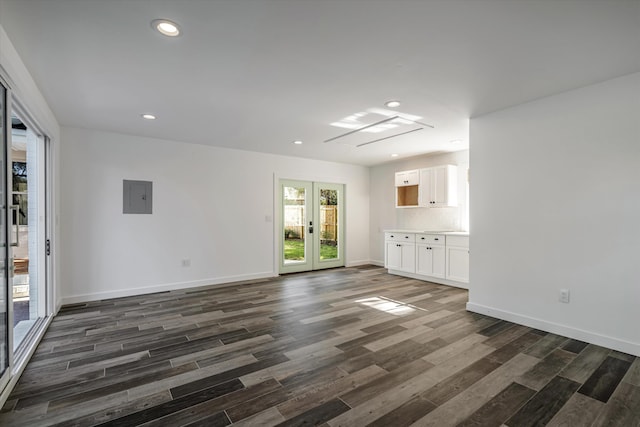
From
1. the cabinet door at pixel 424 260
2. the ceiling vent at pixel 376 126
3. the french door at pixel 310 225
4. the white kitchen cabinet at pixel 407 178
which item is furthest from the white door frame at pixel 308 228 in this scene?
the cabinet door at pixel 424 260

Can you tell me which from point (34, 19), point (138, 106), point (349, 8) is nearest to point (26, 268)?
point (138, 106)

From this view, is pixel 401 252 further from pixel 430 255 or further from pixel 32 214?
pixel 32 214

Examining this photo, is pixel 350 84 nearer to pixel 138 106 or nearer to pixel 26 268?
pixel 138 106

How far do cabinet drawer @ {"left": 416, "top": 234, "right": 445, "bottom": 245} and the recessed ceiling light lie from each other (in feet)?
16.3

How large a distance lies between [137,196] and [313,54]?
A: 12.8ft

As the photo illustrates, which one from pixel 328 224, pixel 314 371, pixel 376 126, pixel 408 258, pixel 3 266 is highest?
pixel 376 126

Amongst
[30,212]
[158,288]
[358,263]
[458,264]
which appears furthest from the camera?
[358,263]

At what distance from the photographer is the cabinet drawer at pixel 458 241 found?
5.23 meters

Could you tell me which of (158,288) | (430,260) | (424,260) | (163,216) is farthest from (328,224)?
(158,288)

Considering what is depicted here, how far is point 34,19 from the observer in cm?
202

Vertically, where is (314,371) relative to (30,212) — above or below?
below

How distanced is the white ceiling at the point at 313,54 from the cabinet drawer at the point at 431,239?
229 centimetres

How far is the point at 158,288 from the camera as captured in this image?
5.07 meters

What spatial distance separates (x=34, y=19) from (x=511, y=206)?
459 cm
